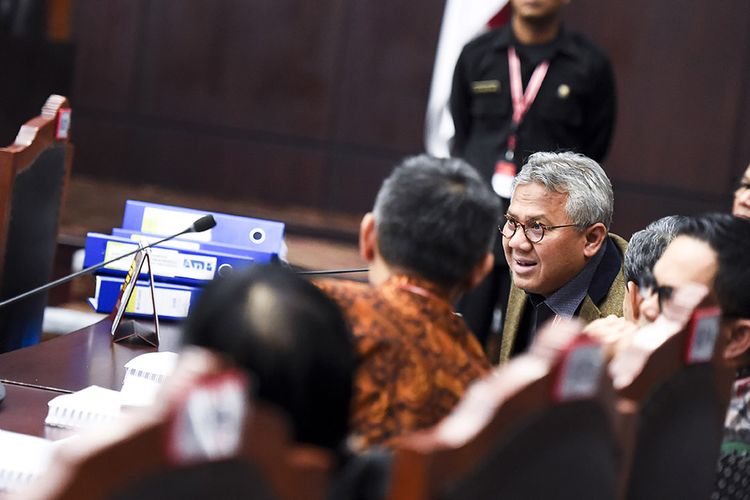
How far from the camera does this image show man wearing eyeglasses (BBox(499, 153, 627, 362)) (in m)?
2.93

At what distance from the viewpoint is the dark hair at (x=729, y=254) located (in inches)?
74.8

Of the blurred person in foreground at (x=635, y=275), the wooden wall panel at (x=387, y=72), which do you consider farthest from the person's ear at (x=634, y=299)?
the wooden wall panel at (x=387, y=72)

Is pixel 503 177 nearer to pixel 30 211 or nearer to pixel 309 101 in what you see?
pixel 30 211

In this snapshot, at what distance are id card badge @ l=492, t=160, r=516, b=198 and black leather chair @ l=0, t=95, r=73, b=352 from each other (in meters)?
1.45

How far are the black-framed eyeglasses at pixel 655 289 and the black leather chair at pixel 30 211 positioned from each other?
1.67 metres

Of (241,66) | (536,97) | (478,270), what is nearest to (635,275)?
(478,270)

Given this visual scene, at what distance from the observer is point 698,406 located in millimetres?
1692

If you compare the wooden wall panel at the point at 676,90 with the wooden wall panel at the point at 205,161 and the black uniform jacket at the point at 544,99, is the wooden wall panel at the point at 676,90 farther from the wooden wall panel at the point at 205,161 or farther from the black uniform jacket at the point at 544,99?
the black uniform jacket at the point at 544,99

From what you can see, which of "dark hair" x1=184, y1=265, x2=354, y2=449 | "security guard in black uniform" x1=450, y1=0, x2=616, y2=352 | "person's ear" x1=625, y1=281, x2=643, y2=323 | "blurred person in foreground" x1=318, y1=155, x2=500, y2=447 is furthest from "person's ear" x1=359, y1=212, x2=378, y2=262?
"security guard in black uniform" x1=450, y1=0, x2=616, y2=352

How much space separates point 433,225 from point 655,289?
17.8 inches

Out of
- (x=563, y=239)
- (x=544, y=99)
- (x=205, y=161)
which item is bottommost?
(x=205, y=161)

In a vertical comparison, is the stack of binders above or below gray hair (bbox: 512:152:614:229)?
below

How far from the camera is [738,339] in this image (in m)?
1.91

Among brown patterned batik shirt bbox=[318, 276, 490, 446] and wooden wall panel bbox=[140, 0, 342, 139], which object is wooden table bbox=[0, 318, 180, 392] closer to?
brown patterned batik shirt bbox=[318, 276, 490, 446]
